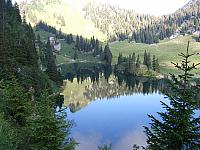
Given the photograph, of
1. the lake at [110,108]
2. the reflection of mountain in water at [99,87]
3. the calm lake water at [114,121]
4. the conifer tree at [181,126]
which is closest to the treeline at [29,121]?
the conifer tree at [181,126]

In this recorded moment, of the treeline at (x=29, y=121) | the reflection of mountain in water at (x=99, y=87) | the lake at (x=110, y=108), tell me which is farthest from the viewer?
the reflection of mountain in water at (x=99, y=87)

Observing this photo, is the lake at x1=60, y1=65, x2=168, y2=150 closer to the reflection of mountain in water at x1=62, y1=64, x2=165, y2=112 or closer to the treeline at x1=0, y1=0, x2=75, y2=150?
the reflection of mountain in water at x1=62, y1=64, x2=165, y2=112

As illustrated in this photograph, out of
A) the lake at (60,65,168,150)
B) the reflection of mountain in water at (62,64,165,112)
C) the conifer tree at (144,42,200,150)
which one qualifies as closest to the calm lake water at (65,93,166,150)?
the lake at (60,65,168,150)

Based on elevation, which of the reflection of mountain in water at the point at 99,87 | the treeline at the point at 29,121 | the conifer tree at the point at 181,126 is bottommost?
the reflection of mountain in water at the point at 99,87

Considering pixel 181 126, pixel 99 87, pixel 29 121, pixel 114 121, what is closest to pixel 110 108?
pixel 114 121

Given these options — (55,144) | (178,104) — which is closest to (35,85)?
(55,144)

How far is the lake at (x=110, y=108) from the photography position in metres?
80.8

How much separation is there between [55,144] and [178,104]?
39.0 feet

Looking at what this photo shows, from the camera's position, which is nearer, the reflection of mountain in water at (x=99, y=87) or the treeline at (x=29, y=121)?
the treeline at (x=29, y=121)

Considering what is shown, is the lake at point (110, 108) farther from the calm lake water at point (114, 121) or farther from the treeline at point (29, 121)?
the treeline at point (29, 121)

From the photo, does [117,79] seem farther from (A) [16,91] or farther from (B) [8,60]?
(A) [16,91]

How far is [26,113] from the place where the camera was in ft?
121

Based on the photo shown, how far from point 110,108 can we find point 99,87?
45906mm

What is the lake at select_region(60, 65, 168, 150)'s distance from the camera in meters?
80.8
